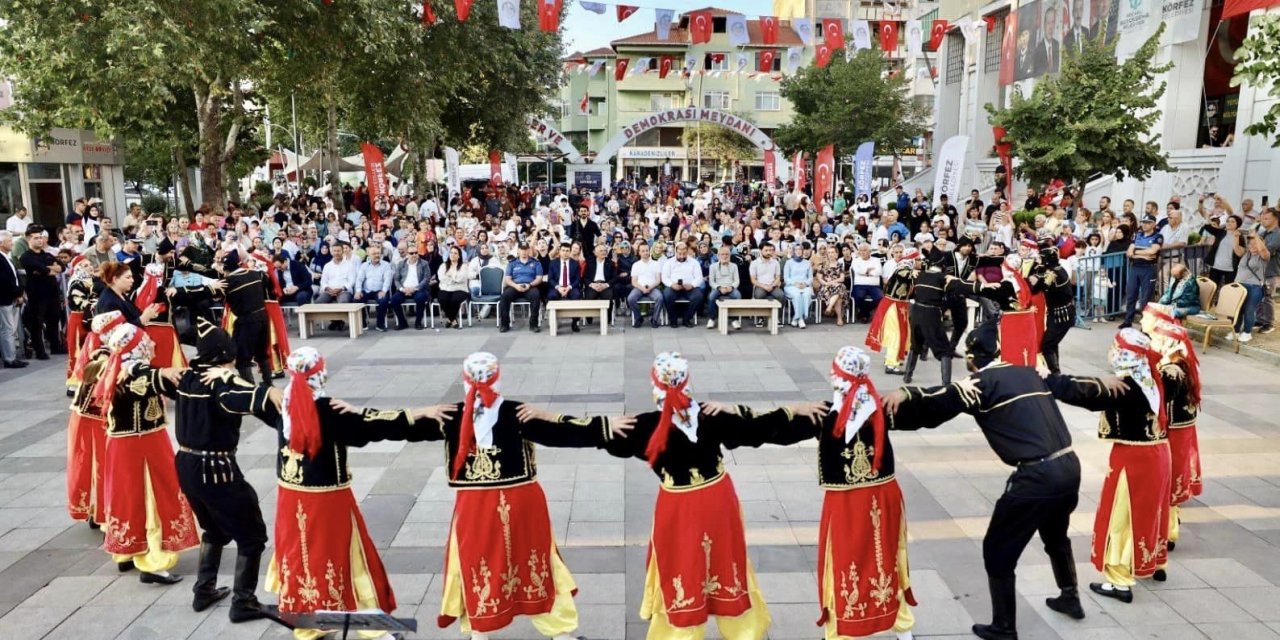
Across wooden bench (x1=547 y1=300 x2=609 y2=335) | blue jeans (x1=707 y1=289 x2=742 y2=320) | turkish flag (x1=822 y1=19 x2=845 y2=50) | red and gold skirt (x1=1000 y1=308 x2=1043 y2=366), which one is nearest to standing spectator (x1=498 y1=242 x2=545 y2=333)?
wooden bench (x1=547 y1=300 x2=609 y2=335)

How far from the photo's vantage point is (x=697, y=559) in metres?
4.25

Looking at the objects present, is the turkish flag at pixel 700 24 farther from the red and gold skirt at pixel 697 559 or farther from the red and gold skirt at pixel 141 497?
the red and gold skirt at pixel 697 559

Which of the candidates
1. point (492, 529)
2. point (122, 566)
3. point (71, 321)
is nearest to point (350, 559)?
point (492, 529)

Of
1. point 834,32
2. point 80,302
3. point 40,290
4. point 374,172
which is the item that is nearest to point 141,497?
point 80,302

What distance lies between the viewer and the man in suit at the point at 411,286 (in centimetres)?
1394

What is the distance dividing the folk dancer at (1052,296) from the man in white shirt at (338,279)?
10027 millimetres

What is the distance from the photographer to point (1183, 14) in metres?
19.5

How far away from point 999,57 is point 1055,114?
14629 mm

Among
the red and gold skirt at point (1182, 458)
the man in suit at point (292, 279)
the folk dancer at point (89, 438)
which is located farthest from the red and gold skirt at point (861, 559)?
the man in suit at point (292, 279)

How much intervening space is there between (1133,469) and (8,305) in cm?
1284

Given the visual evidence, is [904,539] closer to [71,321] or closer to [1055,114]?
[71,321]

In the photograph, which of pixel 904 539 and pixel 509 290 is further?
pixel 509 290

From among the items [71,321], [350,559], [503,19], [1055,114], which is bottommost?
[350,559]

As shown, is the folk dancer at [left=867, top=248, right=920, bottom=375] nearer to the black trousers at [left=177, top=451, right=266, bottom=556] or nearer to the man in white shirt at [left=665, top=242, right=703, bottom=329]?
the man in white shirt at [left=665, top=242, right=703, bottom=329]
